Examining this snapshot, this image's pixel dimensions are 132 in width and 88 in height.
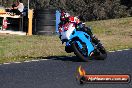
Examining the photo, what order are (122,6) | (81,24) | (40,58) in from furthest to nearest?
1. (122,6)
2. (40,58)
3. (81,24)

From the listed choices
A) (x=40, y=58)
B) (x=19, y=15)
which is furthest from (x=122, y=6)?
(x=40, y=58)

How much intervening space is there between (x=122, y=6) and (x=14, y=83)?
145 feet

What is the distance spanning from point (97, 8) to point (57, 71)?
41.9 m

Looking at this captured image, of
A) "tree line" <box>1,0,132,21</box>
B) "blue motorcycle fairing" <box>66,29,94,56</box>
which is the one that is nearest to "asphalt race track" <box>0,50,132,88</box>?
"blue motorcycle fairing" <box>66,29,94,56</box>

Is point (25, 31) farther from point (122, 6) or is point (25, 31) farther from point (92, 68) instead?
point (122, 6)

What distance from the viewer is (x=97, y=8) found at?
5216cm

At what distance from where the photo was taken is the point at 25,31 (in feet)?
74.8

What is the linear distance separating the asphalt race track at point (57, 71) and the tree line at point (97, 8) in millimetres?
36574

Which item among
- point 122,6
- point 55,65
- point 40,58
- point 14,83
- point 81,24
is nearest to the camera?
point 14,83

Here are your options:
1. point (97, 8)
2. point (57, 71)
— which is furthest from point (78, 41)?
point (97, 8)

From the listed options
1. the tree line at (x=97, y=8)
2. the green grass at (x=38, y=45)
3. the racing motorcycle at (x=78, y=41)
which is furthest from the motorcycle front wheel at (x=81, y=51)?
the tree line at (x=97, y=8)

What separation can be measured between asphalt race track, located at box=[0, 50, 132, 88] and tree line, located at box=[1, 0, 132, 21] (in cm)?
3657

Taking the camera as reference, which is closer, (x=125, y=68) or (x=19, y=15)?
(x=125, y=68)

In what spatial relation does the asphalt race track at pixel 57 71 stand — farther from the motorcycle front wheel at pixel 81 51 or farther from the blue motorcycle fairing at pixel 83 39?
the blue motorcycle fairing at pixel 83 39
